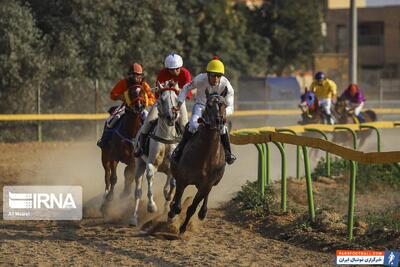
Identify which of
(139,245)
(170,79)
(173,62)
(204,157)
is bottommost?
(139,245)

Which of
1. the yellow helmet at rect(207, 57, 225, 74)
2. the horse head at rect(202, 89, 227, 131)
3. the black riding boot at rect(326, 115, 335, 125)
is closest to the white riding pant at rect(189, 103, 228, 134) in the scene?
the horse head at rect(202, 89, 227, 131)

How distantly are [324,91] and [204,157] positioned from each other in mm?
15502

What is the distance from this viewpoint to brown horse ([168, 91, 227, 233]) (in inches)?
470

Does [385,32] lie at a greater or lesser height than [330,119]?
greater

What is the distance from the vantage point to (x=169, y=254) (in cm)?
1114

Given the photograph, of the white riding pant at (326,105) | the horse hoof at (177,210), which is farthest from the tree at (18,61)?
the horse hoof at (177,210)

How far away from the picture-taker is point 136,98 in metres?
14.6

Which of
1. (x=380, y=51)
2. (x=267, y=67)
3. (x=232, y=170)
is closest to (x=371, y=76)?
(x=380, y=51)

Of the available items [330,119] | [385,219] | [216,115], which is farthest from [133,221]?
[330,119]

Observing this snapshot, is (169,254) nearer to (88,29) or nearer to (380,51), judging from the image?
(88,29)

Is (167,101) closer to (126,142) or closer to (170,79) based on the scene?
(170,79)

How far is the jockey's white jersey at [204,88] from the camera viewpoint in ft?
41.7

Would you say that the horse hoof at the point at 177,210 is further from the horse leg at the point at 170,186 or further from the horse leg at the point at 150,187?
the horse leg at the point at 170,186

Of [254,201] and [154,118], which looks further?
[254,201]
